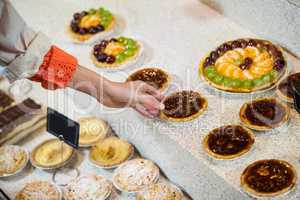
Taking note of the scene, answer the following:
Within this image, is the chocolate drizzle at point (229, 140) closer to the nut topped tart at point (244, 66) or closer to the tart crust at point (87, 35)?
Answer: the nut topped tart at point (244, 66)

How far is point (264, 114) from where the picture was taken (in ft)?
7.70

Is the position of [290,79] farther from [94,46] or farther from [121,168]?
[94,46]

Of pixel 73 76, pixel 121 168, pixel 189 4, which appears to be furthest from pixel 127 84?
pixel 189 4

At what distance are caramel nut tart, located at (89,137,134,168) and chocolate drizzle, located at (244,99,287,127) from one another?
78cm

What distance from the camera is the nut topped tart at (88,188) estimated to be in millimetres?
2590

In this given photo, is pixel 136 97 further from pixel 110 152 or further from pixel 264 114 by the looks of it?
pixel 264 114

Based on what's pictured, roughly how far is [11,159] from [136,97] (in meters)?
0.95

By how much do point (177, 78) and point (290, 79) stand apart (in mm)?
675

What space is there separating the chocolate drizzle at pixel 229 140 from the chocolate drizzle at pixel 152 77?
1.72ft

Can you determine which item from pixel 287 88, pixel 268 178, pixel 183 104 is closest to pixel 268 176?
pixel 268 178

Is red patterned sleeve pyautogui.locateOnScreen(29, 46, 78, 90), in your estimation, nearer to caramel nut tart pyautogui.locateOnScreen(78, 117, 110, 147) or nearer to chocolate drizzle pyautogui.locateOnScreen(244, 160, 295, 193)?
caramel nut tart pyautogui.locateOnScreen(78, 117, 110, 147)

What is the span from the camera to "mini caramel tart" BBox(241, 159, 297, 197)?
2.04 m

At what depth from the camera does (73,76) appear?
2441mm

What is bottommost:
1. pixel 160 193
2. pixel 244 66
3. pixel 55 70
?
pixel 160 193
